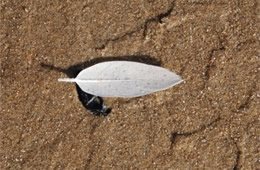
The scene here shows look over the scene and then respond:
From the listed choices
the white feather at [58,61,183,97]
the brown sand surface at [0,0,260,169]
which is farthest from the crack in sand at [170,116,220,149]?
the white feather at [58,61,183,97]

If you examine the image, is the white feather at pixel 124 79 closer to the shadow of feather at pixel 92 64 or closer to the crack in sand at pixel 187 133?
the shadow of feather at pixel 92 64

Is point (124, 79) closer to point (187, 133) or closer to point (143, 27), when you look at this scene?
point (143, 27)

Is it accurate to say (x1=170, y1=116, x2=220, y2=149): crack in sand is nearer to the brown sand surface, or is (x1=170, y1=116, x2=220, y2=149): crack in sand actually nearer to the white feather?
the brown sand surface

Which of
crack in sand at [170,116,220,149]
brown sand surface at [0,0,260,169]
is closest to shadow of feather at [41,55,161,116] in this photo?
brown sand surface at [0,0,260,169]

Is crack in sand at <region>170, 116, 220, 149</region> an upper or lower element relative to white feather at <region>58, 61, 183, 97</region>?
lower

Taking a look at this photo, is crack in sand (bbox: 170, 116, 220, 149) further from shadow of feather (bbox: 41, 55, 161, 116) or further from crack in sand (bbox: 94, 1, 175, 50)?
crack in sand (bbox: 94, 1, 175, 50)

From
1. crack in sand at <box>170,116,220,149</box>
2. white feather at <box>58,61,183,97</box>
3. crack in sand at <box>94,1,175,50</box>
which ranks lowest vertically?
crack in sand at <box>170,116,220,149</box>
